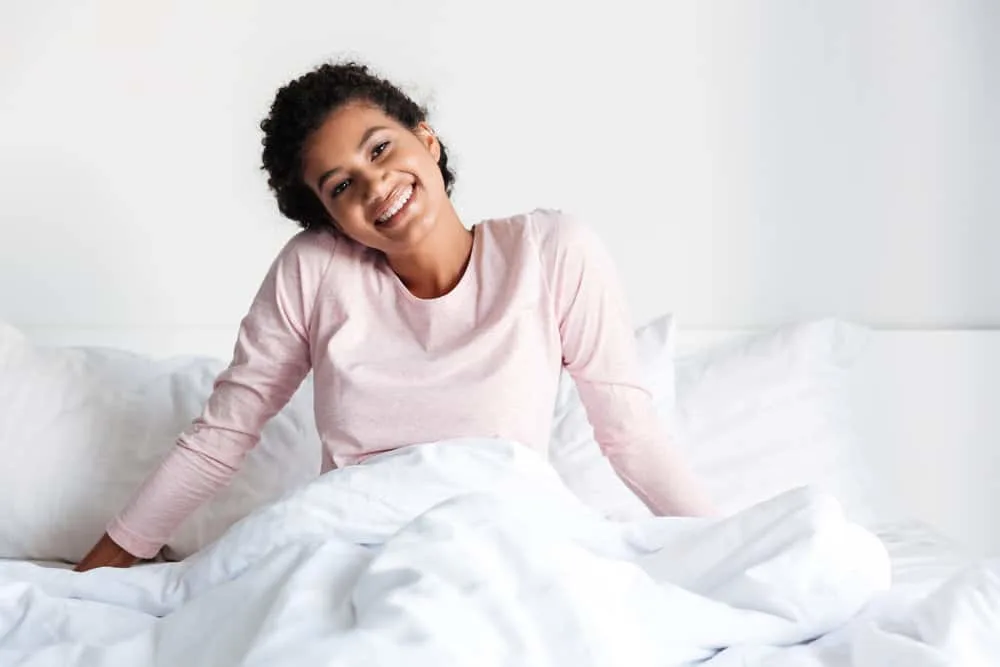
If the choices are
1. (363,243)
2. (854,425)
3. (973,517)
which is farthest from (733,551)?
(973,517)

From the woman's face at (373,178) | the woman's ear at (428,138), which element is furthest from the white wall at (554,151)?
the woman's face at (373,178)

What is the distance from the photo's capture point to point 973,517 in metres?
1.97

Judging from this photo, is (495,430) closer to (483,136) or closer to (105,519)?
(105,519)

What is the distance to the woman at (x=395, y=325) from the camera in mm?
1383

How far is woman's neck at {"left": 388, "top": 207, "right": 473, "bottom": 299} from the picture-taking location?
143cm

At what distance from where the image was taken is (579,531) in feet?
3.64

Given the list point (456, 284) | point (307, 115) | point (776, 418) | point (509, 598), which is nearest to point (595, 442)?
point (776, 418)

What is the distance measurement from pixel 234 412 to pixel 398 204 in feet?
1.11

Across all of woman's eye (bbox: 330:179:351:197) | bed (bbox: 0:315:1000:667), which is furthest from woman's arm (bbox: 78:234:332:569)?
bed (bbox: 0:315:1000:667)

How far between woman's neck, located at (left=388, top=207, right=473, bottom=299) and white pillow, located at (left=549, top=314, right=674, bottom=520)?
350 millimetres

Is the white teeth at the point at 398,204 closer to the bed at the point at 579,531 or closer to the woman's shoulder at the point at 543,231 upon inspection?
the woman's shoulder at the point at 543,231

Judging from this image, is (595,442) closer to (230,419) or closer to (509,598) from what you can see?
(230,419)

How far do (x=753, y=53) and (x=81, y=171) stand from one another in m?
1.16

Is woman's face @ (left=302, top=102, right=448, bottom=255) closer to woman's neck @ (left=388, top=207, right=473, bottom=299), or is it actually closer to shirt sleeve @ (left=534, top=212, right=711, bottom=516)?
woman's neck @ (left=388, top=207, right=473, bottom=299)
